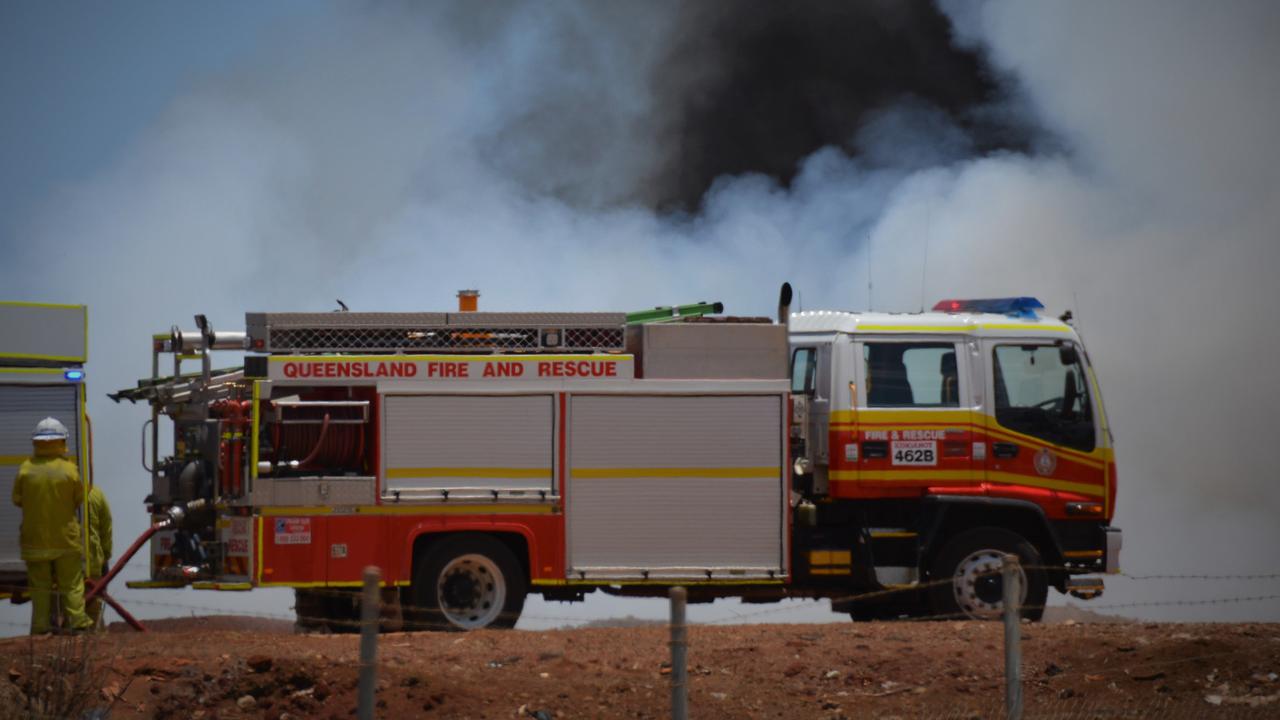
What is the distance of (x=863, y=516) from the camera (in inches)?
602

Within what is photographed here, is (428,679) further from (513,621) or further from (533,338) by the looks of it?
(533,338)

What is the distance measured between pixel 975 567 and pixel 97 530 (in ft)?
27.0

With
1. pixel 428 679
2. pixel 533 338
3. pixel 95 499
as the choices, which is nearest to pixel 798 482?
pixel 533 338

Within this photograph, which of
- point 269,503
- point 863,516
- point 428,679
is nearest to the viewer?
point 428,679

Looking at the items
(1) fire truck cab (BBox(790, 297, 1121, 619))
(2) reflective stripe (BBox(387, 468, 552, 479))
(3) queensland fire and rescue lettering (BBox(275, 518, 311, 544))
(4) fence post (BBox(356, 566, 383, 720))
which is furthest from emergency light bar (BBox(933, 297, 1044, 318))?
(4) fence post (BBox(356, 566, 383, 720))

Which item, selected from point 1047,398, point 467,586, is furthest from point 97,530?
point 1047,398

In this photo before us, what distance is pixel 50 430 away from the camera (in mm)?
14109

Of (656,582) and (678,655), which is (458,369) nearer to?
(656,582)

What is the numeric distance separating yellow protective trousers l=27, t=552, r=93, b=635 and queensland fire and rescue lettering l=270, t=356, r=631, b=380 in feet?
7.83

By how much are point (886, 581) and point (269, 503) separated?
18.8ft

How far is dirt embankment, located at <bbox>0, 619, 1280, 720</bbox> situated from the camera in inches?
460

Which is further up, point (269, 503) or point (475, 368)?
point (475, 368)

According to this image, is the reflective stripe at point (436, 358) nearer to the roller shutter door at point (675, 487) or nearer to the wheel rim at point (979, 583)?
the roller shutter door at point (675, 487)

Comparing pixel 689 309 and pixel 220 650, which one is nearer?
pixel 220 650
